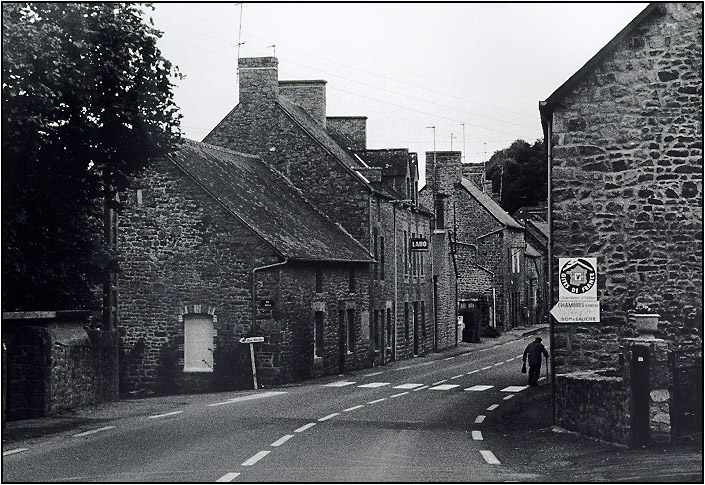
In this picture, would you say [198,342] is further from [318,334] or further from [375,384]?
[375,384]

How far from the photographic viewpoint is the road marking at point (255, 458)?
13.9 m

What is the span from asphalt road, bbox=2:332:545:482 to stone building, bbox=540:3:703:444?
3344 mm

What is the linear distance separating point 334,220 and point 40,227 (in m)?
20.0

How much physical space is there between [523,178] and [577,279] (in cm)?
8296

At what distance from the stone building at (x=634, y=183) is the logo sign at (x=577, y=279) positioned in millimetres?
129

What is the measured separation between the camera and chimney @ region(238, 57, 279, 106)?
4028cm

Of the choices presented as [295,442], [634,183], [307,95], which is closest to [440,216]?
[307,95]

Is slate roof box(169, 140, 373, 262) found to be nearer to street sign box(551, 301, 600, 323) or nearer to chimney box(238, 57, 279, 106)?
chimney box(238, 57, 279, 106)

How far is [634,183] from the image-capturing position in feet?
62.5

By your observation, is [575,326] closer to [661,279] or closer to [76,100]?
[661,279]

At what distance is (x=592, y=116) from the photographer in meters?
19.3

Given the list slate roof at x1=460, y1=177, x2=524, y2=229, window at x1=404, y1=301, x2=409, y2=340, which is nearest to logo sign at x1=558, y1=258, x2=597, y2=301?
window at x1=404, y1=301, x2=409, y2=340

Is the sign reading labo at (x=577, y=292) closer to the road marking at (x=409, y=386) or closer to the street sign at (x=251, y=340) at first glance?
the road marking at (x=409, y=386)

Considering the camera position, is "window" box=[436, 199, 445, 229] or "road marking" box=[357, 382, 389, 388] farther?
"window" box=[436, 199, 445, 229]
